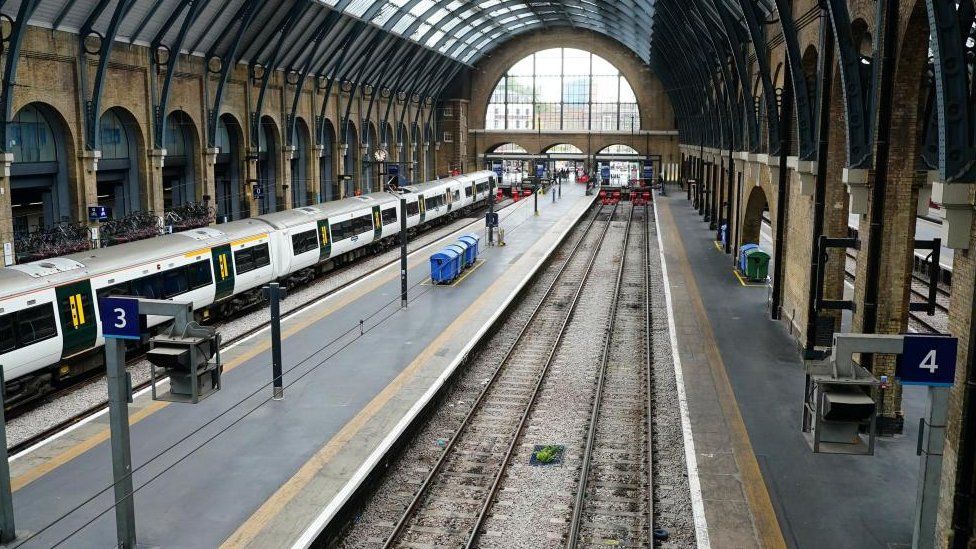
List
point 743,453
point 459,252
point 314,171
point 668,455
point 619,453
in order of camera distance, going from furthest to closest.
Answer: point 314,171
point 459,252
point 619,453
point 668,455
point 743,453

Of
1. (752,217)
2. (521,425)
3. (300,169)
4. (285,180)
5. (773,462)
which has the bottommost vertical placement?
(521,425)

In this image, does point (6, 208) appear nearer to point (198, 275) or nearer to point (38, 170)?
point (38, 170)

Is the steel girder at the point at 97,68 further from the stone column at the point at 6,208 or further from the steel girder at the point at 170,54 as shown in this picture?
the stone column at the point at 6,208

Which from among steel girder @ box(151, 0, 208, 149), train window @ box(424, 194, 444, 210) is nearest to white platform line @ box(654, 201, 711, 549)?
steel girder @ box(151, 0, 208, 149)

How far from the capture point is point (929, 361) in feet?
26.3

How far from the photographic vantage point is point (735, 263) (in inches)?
1292

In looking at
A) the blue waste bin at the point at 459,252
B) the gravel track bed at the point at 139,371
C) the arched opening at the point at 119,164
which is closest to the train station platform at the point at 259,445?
the gravel track bed at the point at 139,371

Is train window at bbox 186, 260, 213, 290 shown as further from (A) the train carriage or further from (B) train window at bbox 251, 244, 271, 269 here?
(B) train window at bbox 251, 244, 271, 269

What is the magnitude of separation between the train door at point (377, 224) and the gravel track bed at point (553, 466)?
13.9 metres

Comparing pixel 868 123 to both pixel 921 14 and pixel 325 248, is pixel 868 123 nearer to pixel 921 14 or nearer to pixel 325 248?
pixel 921 14

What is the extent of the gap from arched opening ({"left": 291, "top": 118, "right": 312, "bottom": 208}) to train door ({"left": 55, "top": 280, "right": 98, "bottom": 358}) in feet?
103

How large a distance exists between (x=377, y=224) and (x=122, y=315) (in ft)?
90.7

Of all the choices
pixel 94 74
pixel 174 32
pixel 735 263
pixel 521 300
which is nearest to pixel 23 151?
pixel 94 74

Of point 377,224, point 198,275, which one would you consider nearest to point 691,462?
point 198,275
